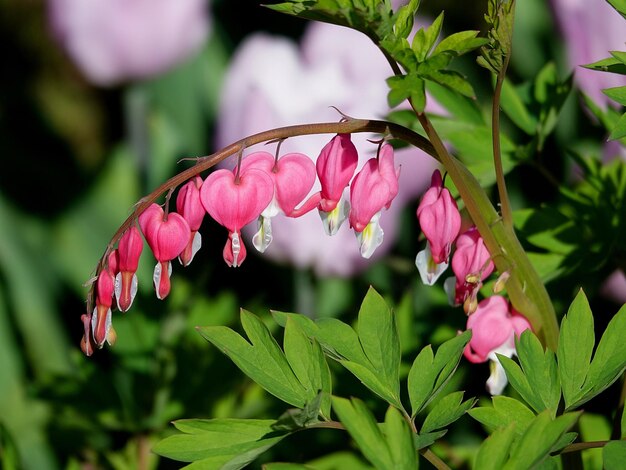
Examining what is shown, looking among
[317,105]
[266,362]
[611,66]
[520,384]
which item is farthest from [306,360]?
[317,105]

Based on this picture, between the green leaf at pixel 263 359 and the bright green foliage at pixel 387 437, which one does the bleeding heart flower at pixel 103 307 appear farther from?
the bright green foliage at pixel 387 437

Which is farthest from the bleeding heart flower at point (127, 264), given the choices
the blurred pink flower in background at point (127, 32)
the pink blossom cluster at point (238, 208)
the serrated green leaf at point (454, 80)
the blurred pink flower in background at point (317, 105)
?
the blurred pink flower in background at point (127, 32)

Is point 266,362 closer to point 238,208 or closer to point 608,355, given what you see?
point 238,208

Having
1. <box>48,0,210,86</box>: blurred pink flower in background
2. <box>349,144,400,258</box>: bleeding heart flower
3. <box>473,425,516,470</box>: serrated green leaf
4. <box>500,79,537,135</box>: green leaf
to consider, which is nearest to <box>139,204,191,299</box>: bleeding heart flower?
<box>349,144,400,258</box>: bleeding heart flower

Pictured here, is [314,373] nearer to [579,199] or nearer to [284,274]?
[579,199]

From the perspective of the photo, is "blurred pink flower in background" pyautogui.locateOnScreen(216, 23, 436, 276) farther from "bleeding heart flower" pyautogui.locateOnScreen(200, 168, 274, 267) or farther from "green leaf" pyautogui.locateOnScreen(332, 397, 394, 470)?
"green leaf" pyautogui.locateOnScreen(332, 397, 394, 470)

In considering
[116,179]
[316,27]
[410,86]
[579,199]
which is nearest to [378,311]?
[410,86]
